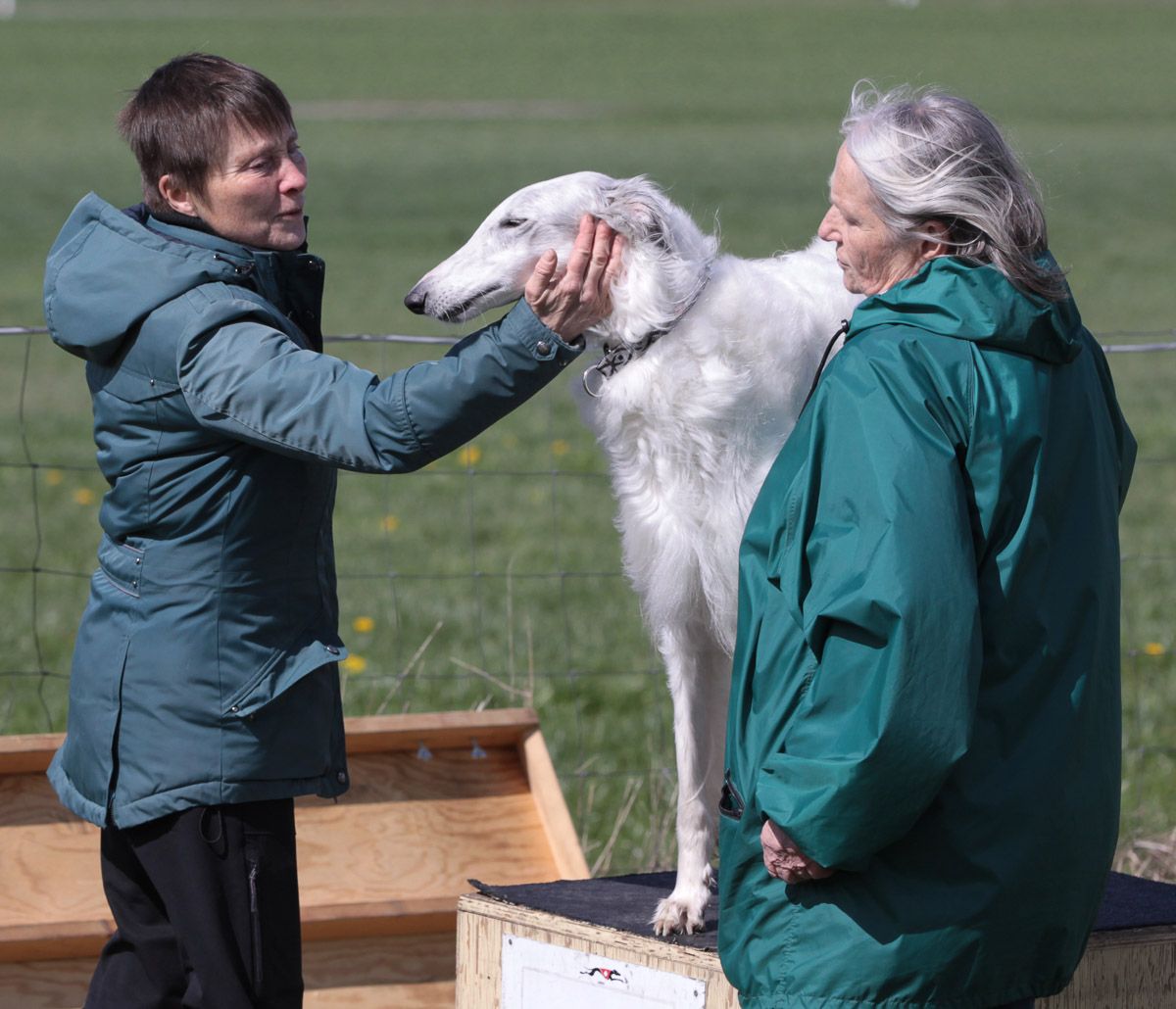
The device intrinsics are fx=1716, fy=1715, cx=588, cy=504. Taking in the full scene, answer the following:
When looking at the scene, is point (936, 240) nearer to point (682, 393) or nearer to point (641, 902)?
point (682, 393)

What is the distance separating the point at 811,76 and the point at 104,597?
38.3m

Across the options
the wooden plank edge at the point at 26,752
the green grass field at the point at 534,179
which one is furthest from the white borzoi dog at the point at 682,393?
the wooden plank edge at the point at 26,752

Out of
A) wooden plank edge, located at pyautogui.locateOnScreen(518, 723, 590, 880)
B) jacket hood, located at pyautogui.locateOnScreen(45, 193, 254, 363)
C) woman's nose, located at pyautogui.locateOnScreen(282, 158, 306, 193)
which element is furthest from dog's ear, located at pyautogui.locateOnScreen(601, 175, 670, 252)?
wooden plank edge, located at pyautogui.locateOnScreen(518, 723, 590, 880)

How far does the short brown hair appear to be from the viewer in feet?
9.80

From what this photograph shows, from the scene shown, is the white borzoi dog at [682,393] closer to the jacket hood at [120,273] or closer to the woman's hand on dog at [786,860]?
the jacket hood at [120,273]

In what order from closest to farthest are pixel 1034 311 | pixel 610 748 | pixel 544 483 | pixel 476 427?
1. pixel 1034 311
2. pixel 476 427
3. pixel 610 748
4. pixel 544 483

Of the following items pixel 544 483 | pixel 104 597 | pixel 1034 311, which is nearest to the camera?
pixel 1034 311

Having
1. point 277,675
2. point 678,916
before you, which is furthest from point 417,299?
point 678,916

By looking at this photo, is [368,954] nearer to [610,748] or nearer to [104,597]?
[104,597]

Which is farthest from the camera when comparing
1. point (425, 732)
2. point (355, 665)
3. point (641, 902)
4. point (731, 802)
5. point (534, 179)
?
point (534, 179)

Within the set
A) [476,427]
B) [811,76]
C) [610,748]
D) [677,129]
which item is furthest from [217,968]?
[811,76]

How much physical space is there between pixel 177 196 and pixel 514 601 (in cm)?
485

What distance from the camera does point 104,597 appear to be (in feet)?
10.1

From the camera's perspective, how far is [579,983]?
134 inches
